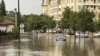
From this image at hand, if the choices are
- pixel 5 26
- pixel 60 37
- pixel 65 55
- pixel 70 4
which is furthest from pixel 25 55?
pixel 70 4

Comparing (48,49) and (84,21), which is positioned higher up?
(84,21)

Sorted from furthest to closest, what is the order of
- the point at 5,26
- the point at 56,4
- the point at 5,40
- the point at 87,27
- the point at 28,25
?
the point at 56,4 → the point at 28,25 → the point at 5,26 → the point at 87,27 → the point at 5,40

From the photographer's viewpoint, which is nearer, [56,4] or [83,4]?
[83,4]

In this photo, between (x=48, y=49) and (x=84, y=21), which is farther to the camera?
(x=84, y=21)

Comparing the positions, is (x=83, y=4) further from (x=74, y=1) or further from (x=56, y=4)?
(x=56, y=4)

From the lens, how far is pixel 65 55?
100 feet

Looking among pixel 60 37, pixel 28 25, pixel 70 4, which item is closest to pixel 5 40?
pixel 60 37

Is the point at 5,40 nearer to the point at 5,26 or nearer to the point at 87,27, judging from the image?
the point at 87,27

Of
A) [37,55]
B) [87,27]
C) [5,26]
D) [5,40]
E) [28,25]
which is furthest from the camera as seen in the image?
[28,25]

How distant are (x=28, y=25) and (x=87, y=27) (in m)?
45.6

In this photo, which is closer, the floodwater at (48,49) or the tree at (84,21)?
the floodwater at (48,49)

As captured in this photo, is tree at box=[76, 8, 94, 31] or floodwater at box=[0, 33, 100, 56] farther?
tree at box=[76, 8, 94, 31]

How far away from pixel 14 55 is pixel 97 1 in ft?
→ 373

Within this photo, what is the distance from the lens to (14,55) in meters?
30.6
